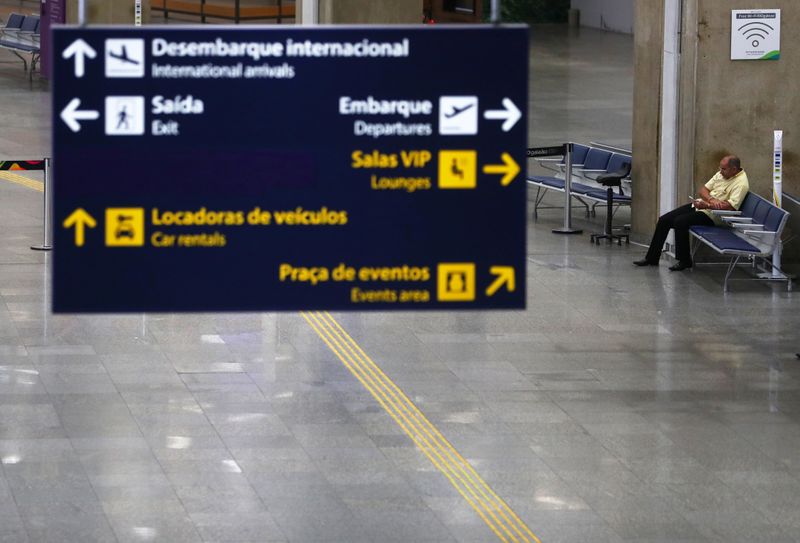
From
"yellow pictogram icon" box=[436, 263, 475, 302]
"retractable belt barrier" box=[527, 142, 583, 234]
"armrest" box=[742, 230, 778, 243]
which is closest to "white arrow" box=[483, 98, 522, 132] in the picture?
"yellow pictogram icon" box=[436, 263, 475, 302]

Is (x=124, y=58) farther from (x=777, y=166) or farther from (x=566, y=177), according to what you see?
(x=566, y=177)

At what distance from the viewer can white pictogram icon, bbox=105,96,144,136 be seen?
7645mm

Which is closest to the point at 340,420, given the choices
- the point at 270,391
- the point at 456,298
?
the point at 270,391

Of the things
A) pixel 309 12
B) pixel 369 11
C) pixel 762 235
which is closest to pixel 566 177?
pixel 762 235

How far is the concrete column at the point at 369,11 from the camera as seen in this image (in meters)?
24.9

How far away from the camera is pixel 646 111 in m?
19.5

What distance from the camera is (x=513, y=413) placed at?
12984 millimetres

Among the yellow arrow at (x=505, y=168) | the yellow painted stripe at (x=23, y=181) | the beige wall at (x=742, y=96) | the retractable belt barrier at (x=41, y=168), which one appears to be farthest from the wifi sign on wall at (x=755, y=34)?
the yellow arrow at (x=505, y=168)

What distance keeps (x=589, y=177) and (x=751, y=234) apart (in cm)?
A: 420

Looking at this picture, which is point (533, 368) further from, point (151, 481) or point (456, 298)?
point (456, 298)

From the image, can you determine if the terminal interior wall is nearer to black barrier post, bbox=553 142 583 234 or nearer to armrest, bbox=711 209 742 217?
black barrier post, bbox=553 142 583 234

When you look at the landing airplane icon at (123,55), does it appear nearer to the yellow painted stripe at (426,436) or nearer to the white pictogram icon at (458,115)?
the white pictogram icon at (458,115)

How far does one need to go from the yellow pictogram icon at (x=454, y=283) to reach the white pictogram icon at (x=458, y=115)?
0.63 meters

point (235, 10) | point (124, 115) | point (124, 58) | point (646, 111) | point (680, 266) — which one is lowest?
point (680, 266)
